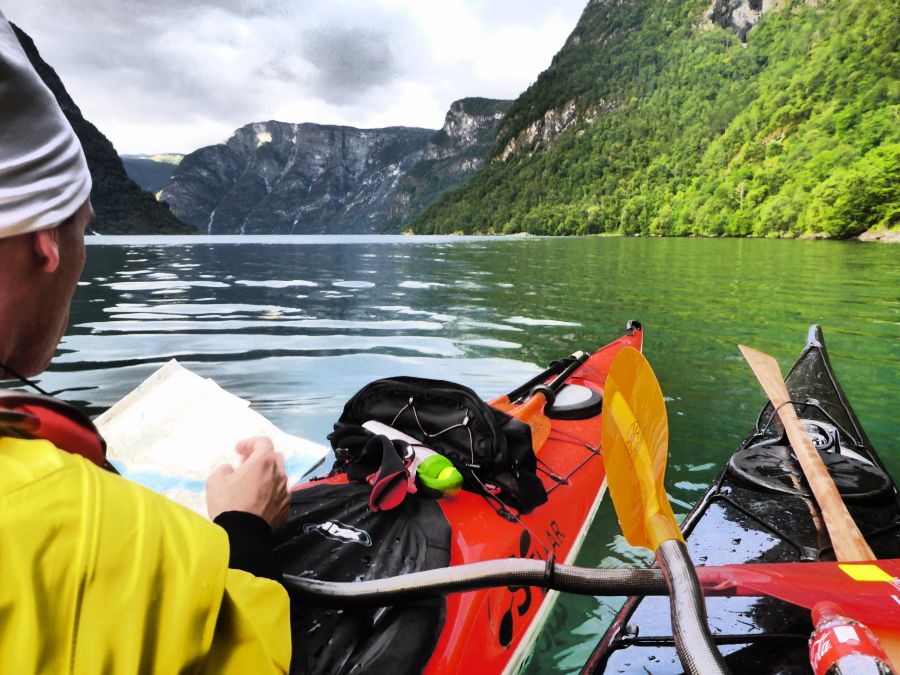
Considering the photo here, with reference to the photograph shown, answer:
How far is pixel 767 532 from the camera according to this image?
8.95 feet

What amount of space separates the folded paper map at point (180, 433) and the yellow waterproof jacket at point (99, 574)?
1578mm

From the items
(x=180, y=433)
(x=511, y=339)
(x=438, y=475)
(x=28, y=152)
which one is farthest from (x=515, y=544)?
(x=511, y=339)

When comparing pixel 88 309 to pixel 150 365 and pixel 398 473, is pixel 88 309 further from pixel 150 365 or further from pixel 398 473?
pixel 398 473

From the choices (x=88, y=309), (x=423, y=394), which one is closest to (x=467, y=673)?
(x=423, y=394)

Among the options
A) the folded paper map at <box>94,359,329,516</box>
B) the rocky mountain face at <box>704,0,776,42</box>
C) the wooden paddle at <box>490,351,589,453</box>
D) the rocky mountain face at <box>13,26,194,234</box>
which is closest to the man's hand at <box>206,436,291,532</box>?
the folded paper map at <box>94,359,329,516</box>

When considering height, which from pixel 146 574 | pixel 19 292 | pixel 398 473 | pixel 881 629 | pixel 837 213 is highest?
pixel 837 213

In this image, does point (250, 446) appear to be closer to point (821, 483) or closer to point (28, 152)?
point (28, 152)

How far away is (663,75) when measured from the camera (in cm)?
11888

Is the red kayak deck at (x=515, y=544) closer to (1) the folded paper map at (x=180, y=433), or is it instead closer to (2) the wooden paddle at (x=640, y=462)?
(2) the wooden paddle at (x=640, y=462)

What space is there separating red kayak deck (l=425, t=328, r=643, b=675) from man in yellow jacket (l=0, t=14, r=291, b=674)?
99 cm

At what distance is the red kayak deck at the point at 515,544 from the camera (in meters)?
1.82

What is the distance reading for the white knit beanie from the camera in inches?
31.7

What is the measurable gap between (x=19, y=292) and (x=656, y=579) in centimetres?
163

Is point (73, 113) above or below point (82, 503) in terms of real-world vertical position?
above
